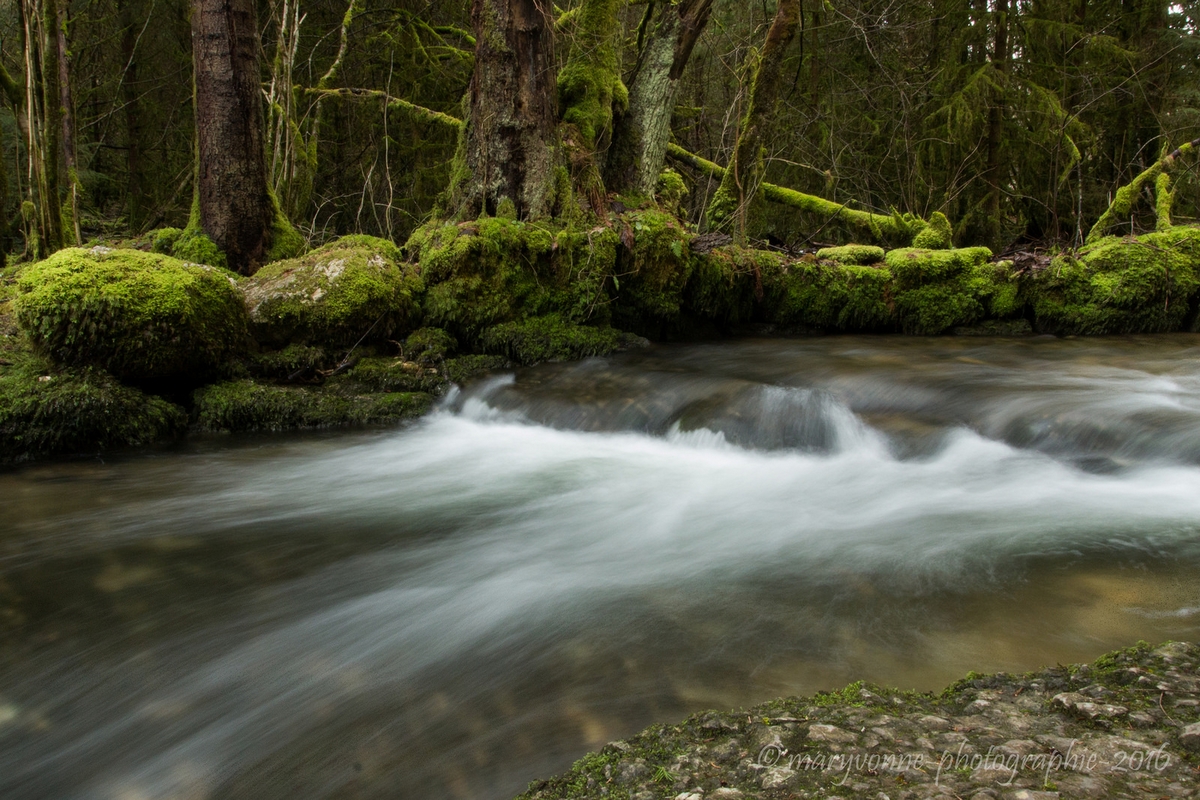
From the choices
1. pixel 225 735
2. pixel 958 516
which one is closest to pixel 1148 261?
pixel 958 516

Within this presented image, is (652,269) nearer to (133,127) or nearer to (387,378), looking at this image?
(387,378)

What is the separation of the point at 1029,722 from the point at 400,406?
214 inches

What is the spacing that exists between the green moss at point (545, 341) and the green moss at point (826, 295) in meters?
2.16

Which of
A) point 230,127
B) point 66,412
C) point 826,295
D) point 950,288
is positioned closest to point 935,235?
point 950,288

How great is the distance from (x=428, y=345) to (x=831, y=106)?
879 cm

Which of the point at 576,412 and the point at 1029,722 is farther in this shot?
the point at 576,412

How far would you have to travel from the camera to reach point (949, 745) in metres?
1.71

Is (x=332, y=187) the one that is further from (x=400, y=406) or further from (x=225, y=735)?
(x=225, y=735)

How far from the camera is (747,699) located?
228 cm

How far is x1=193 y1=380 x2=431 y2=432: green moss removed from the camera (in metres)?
5.94

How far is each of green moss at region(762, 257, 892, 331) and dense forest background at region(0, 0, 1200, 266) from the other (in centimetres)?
150

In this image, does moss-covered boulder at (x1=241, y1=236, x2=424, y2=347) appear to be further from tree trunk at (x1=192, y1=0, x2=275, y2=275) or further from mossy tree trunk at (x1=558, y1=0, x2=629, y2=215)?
mossy tree trunk at (x1=558, y1=0, x2=629, y2=215)

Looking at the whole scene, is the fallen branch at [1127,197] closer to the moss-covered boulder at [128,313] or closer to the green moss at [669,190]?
the green moss at [669,190]

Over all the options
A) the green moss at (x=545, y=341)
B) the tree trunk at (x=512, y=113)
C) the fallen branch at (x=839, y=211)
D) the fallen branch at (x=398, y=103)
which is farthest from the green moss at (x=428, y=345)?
the fallen branch at (x=839, y=211)
